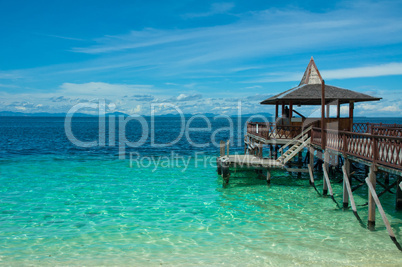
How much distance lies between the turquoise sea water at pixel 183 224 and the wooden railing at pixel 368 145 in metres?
2.73

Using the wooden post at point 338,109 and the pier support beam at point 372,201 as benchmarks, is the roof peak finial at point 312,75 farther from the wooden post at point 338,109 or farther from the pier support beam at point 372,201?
the pier support beam at point 372,201

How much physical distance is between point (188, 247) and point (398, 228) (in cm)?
813

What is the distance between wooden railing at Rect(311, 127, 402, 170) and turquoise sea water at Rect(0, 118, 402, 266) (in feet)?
8.95

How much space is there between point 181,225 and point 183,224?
0.46ft

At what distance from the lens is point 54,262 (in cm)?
980

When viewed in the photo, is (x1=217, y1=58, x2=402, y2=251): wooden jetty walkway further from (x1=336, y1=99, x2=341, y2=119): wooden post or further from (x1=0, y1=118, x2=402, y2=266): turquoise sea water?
(x1=0, y1=118, x2=402, y2=266): turquoise sea water

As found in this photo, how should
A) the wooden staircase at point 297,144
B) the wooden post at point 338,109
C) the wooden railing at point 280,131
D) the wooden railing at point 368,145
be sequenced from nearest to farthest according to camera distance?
the wooden railing at point 368,145 < the wooden staircase at point 297,144 < the wooden railing at point 280,131 < the wooden post at point 338,109

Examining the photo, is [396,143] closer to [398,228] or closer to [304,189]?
[398,228]

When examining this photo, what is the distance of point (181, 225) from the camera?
12.9 m

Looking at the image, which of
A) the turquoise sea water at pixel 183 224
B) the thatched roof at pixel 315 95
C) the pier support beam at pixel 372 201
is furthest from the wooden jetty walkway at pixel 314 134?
the pier support beam at pixel 372 201

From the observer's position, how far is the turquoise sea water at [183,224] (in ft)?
33.2

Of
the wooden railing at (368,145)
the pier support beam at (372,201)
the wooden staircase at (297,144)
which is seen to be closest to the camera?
the wooden railing at (368,145)

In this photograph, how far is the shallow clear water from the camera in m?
10.1

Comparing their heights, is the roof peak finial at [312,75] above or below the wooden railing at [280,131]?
above
